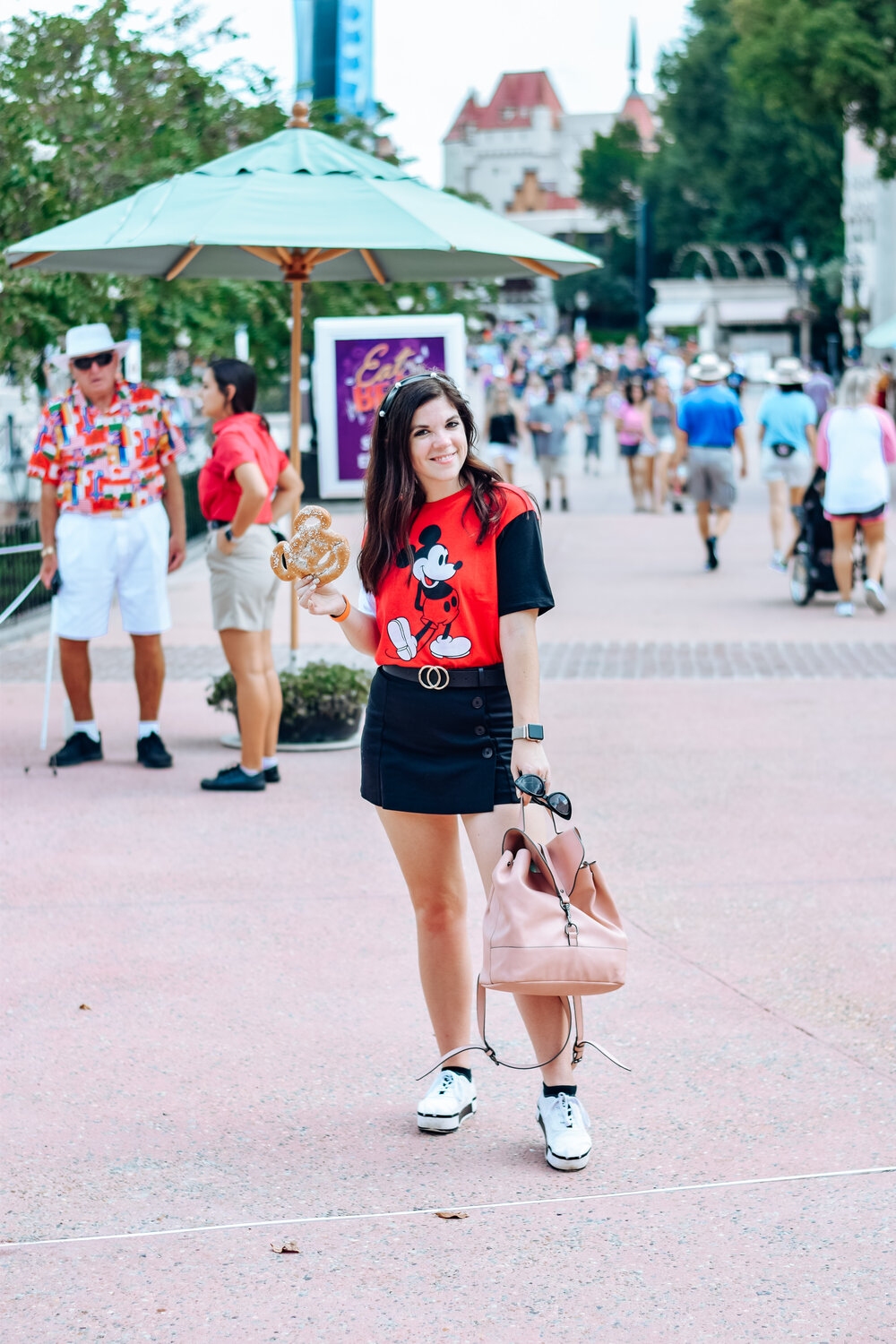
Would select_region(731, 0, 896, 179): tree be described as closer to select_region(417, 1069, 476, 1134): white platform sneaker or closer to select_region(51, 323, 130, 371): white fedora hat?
select_region(51, 323, 130, 371): white fedora hat

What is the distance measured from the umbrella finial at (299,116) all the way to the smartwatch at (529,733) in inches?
217

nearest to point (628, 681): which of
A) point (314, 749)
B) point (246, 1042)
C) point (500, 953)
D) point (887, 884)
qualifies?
point (314, 749)

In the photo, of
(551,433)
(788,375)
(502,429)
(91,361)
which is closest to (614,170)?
(551,433)

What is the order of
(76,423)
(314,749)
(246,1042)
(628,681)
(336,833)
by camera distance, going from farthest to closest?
1. (628,681)
2. (314,749)
3. (76,423)
4. (336,833)
5. (246,1042)

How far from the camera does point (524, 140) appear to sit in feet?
529

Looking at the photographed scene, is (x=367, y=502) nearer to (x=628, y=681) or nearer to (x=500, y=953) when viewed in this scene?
(x=500, y=953)

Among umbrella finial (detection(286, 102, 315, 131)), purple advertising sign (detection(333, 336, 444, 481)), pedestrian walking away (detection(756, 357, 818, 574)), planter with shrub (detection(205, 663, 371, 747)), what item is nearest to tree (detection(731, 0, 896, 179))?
pedestrian walking away (detection(756, 357, 818, 574))

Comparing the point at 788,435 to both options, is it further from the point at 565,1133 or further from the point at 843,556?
the point at 565,1133

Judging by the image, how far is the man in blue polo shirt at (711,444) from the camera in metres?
14.9

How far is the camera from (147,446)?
24.9ft

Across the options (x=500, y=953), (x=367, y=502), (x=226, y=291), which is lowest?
(x=500, y=953)

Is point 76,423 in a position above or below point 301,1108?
above

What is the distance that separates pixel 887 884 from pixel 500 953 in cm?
286

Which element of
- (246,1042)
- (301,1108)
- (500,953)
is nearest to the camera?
(500,953)
